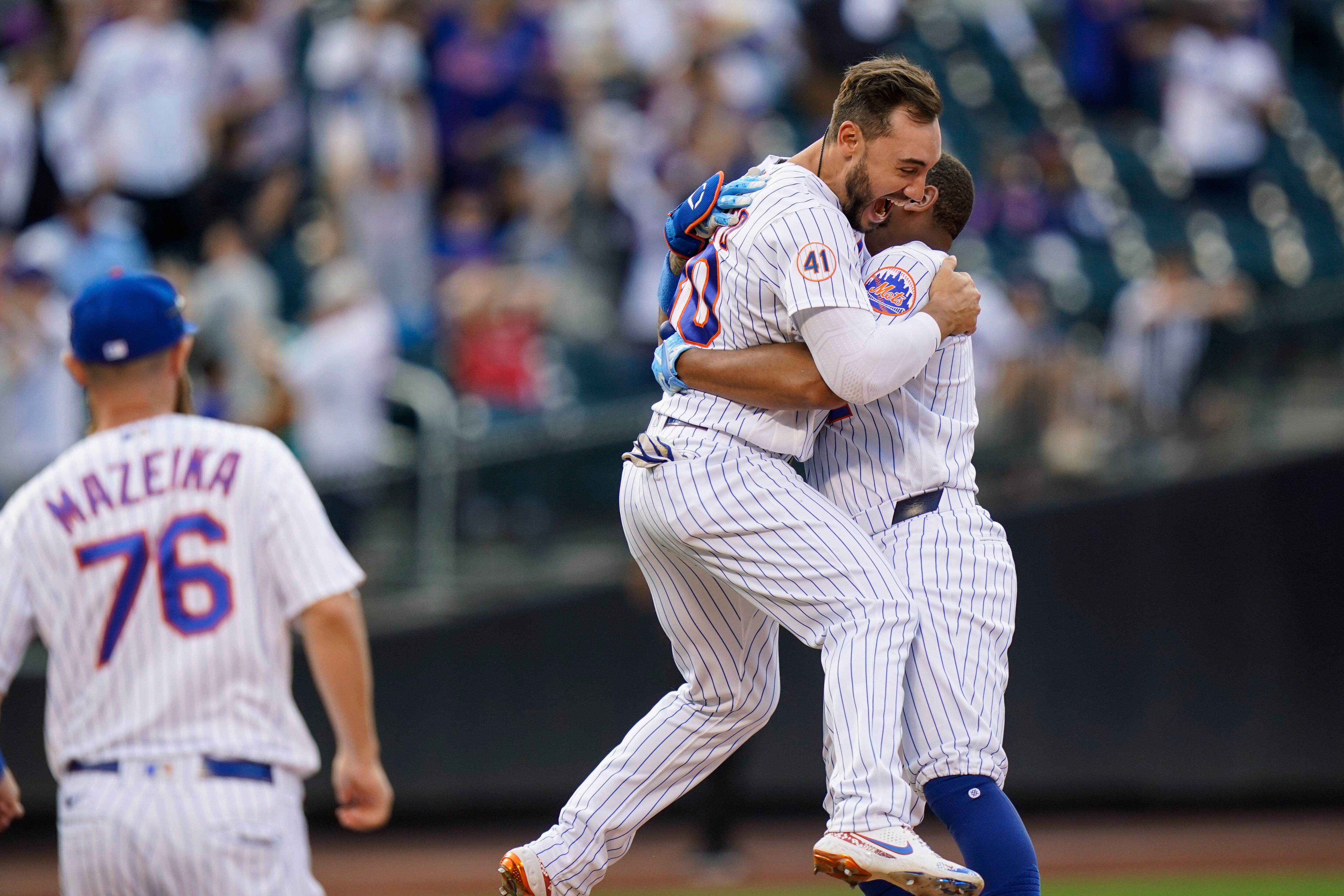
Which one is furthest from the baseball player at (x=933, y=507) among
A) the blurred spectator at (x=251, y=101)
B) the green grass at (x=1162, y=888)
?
the blurred spectator at (x=251, y=101)

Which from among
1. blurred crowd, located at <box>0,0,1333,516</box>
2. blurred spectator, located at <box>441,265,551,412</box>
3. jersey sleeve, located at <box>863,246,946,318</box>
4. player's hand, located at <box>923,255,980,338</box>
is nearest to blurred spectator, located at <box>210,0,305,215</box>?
blurred crowd, located at <box>0,0,1333,516</box>

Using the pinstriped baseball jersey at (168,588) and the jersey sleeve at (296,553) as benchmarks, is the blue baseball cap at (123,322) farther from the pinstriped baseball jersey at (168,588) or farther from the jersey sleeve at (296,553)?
the jersey sleeve at (296,553)

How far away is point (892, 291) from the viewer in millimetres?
4043

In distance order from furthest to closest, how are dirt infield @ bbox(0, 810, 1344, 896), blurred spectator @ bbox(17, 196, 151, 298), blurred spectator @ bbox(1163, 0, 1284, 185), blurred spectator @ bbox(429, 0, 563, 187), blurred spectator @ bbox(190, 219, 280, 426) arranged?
blurred spectator @ bbox(1163, 0, 1284, 185) → blurred spectator @ bbox(429, 0, 563, 187) → blurred spectator @ bbox(17, 196, 151, 298) → dirt infield @ bbox(0, 810, 1344, 896) → blurred spectator @ bbox(190, 219, 280, 426)

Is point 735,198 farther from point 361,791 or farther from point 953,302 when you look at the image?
point 361,791

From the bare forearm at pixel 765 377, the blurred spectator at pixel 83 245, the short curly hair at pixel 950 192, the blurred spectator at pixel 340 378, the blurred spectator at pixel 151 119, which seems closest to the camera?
the bare forearm at pixel 765 377

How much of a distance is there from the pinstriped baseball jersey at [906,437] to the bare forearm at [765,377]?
222 millimetres

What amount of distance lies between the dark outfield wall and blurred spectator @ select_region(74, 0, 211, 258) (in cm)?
309

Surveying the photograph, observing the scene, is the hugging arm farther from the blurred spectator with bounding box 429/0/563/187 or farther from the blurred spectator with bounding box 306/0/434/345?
the blurred spectator with bounding box 429/0/563/187

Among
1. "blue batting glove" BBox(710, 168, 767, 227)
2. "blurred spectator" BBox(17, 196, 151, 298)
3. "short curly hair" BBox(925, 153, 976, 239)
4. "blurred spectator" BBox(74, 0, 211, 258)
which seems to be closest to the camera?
"blue batting glove" BBox(710, 168, 767, 227)

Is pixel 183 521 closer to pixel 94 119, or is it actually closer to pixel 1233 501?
pixel 94 119

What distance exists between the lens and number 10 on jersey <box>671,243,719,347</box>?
4.14 m

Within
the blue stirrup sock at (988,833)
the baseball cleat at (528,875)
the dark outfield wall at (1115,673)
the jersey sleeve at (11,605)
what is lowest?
the dark outfield wall at (1115,673)

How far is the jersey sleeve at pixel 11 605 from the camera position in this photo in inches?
138
